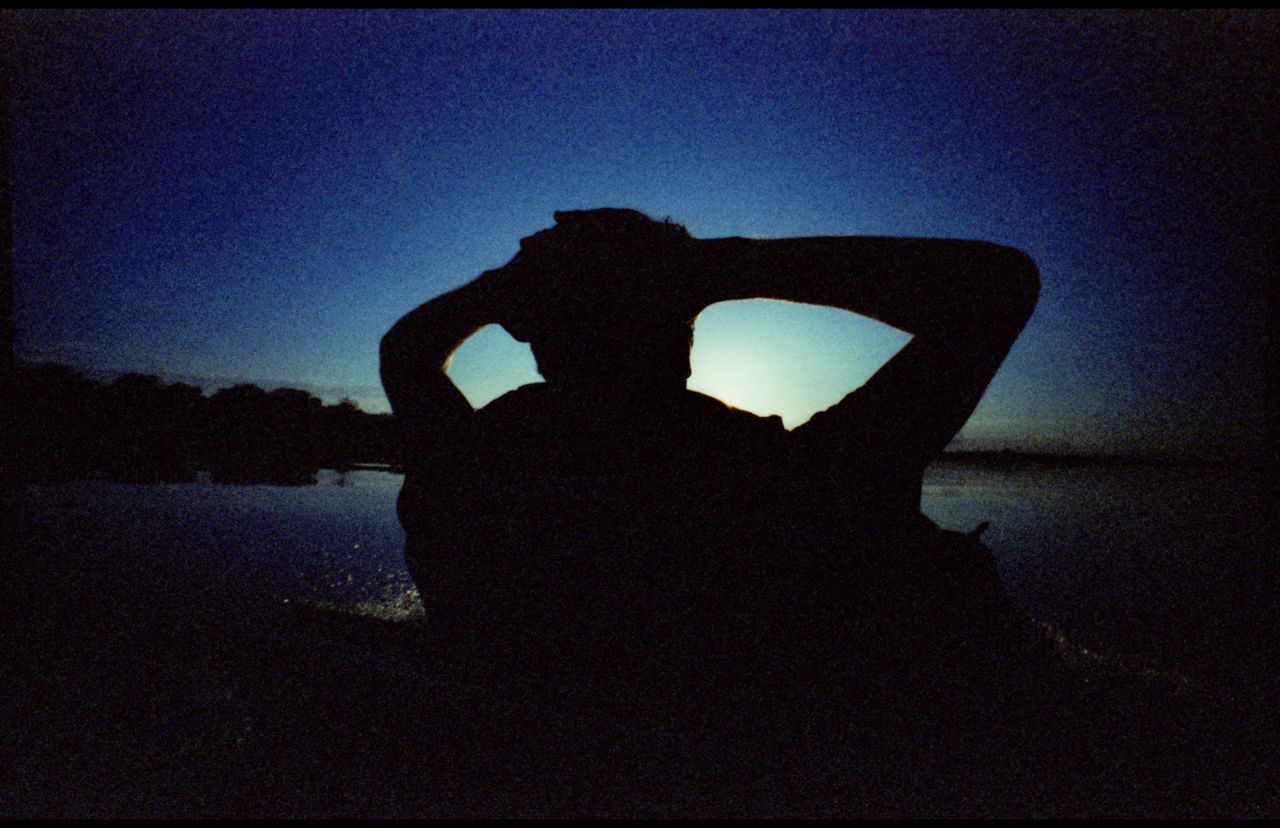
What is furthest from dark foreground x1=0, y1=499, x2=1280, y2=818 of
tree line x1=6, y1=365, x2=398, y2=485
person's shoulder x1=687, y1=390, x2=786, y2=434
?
tree line x1=6, y1=365, x2=398, y2=485

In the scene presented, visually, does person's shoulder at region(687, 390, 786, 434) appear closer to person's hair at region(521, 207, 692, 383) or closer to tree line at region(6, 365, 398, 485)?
person's hair at region(521, 207, 692, 383)

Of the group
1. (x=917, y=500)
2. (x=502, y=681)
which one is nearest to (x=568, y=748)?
(x=502, y=681)

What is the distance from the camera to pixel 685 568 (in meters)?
0.70

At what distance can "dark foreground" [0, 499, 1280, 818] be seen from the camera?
535 millimetres

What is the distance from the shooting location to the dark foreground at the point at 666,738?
53cm

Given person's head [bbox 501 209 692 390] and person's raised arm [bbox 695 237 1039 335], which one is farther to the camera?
person's head [bbox 501 209 692 390]

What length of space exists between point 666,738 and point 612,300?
0.52 metres

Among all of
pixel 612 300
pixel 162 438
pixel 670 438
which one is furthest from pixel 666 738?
pixel 162 438

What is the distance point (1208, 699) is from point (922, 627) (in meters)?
0.41

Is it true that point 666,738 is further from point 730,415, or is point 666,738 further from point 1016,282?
point 1016,282

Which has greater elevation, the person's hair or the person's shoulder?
A: the person's hair

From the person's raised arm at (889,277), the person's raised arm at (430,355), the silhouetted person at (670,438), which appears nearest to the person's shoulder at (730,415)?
the silhouetted person at (670,438)

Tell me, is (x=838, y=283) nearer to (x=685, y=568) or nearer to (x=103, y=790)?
(x=685, y=568)

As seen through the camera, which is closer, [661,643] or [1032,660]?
[1032,660]
